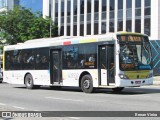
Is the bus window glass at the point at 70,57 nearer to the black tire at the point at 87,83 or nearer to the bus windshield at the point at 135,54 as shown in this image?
the black tire at the point at 87,83

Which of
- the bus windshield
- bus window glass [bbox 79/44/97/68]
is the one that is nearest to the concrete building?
bus window glass [bbox 79/44/97/68]

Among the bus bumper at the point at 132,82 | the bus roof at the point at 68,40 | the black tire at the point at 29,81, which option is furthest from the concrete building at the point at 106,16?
the bus bumper at the point at 132,82

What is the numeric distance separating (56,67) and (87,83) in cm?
321

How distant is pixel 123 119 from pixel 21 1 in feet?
230

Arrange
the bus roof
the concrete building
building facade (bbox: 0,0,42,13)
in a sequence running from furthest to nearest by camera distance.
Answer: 1. building facade (bbox: 0,0,42,13)
2. the concrete building
3. the bus roof

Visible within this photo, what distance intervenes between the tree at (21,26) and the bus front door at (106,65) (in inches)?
1596

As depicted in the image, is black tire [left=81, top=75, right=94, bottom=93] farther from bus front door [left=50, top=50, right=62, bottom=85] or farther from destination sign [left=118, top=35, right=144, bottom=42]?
destination sign [left=118, top=35, right=144, bottom=42]

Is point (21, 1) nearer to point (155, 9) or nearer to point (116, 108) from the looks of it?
point (155, 9)

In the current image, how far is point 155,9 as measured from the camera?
167 ft

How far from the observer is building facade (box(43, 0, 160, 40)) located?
51750 millimetres

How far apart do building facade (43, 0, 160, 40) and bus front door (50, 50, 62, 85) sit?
92.9 ft

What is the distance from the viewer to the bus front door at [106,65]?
20.4m

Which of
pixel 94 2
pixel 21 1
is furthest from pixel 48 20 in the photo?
pixel 21 1

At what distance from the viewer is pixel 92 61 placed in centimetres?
2141
